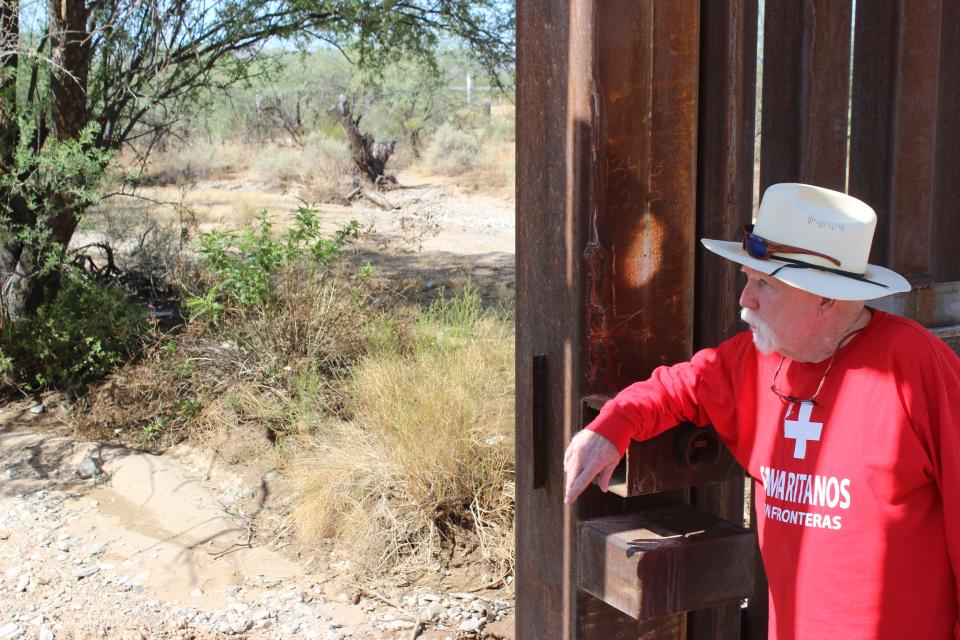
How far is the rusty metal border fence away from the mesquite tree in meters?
4.74

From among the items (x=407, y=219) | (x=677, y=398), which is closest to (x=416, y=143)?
(x=407, y=219)

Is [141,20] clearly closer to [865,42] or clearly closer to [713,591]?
[865,42]

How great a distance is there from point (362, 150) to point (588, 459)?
17812 millimetres

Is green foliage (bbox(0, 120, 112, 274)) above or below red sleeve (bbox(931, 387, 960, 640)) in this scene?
above

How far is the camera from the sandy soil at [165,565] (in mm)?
4453

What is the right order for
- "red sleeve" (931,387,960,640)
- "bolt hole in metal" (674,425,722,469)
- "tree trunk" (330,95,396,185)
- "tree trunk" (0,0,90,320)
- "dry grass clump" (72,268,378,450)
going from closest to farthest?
"red sleeve" (931,387,960,640), "bolt hole in metal" (674,425,722,469), "dry grass clump" (72,268,378,450), "tree trunk" (0,0,90,320), "tree trunk" (330,95,396,185)

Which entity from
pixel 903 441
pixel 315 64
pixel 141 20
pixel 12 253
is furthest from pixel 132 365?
pixel 315 64

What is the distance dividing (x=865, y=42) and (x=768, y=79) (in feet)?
1.44

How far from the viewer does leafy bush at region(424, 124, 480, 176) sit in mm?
22359

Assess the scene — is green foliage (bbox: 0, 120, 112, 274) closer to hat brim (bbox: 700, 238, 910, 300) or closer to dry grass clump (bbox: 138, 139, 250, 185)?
hat brim (bbox: 700, 238, 910, 300)

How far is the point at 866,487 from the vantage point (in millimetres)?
2043

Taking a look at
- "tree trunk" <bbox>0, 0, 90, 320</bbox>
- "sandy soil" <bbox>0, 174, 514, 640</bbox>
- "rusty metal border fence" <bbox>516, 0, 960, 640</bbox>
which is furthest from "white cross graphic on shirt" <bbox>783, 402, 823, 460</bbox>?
"tree trunk" <bbox>0, 0, 90, 320</bbox>

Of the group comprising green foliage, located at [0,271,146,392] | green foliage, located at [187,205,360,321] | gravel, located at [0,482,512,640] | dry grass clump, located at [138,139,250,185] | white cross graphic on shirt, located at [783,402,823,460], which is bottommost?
gravel, located at [0,482,512,640]

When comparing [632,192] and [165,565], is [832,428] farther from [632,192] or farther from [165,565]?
[165,565]
